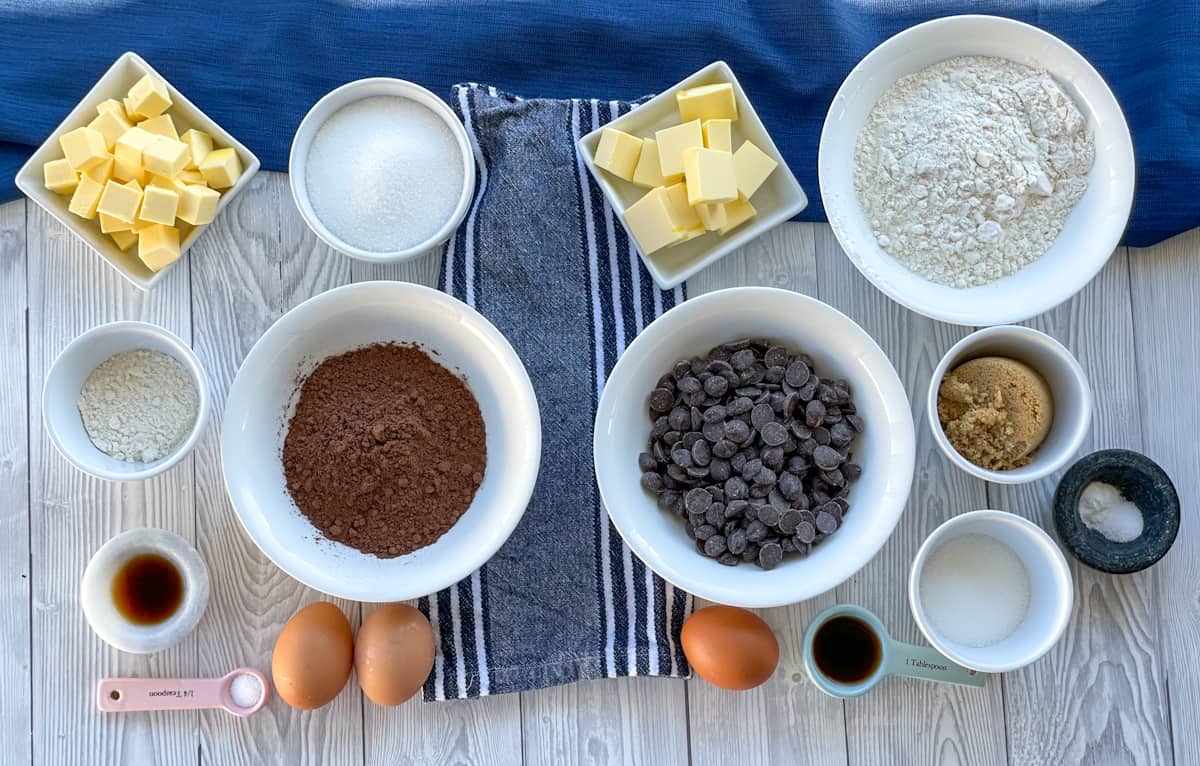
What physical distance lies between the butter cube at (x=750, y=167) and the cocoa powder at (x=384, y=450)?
1.45ft

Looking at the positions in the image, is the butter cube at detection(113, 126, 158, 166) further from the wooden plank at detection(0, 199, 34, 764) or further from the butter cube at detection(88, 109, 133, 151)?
the wooden plank at detection(0, 199, 34, 764)

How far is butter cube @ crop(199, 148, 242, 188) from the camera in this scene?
47.3 inches

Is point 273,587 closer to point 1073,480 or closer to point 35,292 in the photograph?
point 35,292

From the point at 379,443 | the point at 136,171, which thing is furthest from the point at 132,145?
the point at 379,443

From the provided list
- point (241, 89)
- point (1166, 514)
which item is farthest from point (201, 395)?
point (1166, 514)

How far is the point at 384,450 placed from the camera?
112 centimetres

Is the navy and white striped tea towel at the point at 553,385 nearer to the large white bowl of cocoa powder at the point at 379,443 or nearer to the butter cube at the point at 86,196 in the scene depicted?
the large white bowl of cocoa powder at the point at 379,443

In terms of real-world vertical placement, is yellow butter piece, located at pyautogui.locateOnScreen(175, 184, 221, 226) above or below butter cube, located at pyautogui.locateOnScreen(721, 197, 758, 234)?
below

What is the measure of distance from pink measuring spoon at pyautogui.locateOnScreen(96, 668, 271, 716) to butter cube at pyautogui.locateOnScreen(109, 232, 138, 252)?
22.6 inches

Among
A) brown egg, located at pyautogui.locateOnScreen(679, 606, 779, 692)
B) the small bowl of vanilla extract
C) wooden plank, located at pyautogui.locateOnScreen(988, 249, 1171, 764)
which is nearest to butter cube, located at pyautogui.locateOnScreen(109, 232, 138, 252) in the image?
the small bowl of vanilla extract

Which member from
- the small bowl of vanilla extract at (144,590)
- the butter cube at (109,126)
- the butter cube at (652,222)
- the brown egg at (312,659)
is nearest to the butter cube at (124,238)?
the butter cube at (109,126)

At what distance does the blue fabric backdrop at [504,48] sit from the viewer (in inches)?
50.3

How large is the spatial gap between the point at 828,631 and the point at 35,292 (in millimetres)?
1172

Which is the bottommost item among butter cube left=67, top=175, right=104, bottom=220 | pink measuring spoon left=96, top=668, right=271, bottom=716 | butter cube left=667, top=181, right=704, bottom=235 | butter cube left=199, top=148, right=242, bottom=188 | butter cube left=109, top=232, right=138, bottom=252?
pink measuring spoon left=96, top=668, right=271, bottom=716
